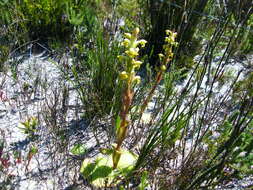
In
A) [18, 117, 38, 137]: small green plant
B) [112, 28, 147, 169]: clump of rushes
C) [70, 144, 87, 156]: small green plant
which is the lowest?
[70, 144, 87, 156]: small green plant

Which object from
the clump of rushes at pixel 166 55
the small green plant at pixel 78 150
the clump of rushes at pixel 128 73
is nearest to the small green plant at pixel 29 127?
the small green plant at pixel 78 150

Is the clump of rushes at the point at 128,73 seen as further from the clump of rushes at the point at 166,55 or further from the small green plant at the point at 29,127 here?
the small green plant at the point at 29,127

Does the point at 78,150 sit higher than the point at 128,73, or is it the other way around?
the point at 128,73

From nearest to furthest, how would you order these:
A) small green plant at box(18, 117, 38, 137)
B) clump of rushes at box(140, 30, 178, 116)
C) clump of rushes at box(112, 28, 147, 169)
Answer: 1. clump of rushes at box(112, 28, 147, 169)
2. clump of rushes at box(140, 30, 178, 116)
3. small green plant at box(18, 117, 38, 137)

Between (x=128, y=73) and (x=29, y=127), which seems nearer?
(x=128, y=73)

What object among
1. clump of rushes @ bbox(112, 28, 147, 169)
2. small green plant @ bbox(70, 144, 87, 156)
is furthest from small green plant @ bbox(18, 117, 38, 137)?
clump of rushes @ bbox(112, 28, 147, 169)

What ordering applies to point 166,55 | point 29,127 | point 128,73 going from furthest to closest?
point 29,127 < point 166,55 < point 128,73

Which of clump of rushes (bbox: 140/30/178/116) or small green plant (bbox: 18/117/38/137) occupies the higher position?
clump of rushes (bbox: 140/30/178/116)

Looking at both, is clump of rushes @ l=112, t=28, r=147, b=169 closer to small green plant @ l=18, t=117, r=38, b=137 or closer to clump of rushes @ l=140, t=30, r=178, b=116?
clump of rushes @ l=140, t=30, r=178, b=116

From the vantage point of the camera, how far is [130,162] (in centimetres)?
169

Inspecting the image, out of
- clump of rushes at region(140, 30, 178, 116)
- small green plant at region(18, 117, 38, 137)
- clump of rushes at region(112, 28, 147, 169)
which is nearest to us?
clump of rushes at region(112, 28, 147, 169)

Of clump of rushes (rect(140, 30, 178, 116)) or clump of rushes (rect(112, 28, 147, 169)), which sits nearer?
clump of rushes (rect(112, 28, 147, 169))

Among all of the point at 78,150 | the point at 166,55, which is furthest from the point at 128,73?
the point at 78,150

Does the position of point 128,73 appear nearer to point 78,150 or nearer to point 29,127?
point 78,150
